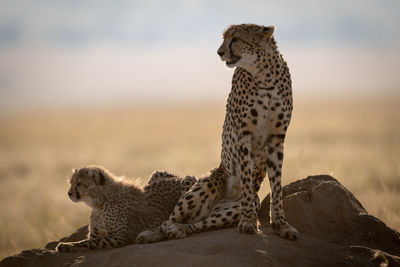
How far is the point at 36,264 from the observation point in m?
4.72

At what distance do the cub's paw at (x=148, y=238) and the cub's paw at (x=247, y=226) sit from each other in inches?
30.1

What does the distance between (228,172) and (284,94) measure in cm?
99

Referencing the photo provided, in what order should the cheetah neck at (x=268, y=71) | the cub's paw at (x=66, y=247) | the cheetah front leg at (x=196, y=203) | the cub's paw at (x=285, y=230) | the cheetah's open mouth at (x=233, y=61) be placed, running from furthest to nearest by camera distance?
the cheetah front leg at (x=196, y=203)
the cub's paw at (x=66, y=247)
the cheetah neck at (x=268, y=71)
the cheetah's open mouth at (x=233, y=61)
the cub's paw at (x=285, y=230)

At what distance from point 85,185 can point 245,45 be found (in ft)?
7.09

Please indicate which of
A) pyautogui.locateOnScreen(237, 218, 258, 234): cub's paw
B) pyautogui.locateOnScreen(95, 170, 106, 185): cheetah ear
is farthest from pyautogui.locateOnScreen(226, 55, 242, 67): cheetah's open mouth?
pyautogui.locateOnScreen(95, 170, 106, 185): cheetah ear

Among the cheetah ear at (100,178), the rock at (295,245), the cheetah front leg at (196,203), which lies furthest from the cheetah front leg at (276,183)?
the cheetah ear at (100,178)

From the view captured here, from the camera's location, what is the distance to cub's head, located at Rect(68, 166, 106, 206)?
18.6 feet

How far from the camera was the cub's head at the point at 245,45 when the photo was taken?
15.9ft

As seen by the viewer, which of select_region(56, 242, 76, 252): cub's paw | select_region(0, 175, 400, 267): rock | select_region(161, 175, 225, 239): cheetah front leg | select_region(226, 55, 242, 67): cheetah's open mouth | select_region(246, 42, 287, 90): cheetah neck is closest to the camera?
select_region(0, 175, 400, 267): rock

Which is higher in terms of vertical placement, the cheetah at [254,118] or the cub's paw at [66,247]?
the cheetah at [254,118]

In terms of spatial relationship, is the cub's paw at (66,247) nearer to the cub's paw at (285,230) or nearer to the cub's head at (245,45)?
the cub's paw at (285,230)

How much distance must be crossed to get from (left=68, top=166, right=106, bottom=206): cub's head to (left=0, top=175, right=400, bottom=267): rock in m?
0.38

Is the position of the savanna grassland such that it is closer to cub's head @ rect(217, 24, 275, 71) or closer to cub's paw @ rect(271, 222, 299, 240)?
cub's paw @ rect(271, 222, 299, 240)

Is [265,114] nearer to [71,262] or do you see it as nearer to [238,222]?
[238,222]
